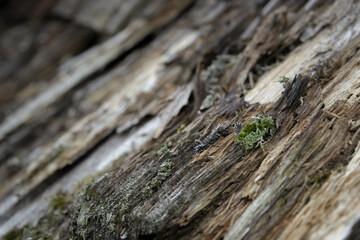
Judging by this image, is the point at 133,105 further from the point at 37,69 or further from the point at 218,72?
the point at 37,69

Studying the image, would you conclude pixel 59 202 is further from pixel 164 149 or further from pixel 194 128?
pixel 194 128

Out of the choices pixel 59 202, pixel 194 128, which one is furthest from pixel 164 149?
pixel 59 202

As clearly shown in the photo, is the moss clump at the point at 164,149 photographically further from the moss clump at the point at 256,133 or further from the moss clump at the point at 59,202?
the moss clump at the point at 59,202

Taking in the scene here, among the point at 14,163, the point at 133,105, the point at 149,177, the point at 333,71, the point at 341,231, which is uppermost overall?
the point at 14,163

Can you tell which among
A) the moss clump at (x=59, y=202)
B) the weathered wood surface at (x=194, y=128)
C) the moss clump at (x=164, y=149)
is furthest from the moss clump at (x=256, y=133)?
the moss clump at (x=59, y=202)

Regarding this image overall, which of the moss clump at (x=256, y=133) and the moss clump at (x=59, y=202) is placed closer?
the moss clump at (x=256, y=133)

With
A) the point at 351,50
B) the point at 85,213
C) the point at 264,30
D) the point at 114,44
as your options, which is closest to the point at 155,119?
the point at 85,213

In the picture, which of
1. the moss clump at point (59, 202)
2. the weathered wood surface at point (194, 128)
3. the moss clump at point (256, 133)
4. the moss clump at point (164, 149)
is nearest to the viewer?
the weathered wood surface at point (194, 128)
